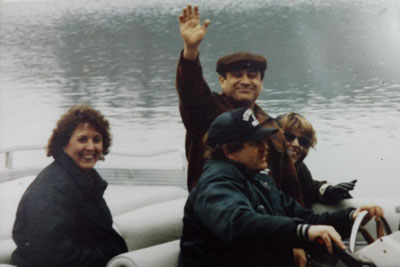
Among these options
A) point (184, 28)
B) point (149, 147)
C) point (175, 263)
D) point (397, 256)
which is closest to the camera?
point (397, 256)

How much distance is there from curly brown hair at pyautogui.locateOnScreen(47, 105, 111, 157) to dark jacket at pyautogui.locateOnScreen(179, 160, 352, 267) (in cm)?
74

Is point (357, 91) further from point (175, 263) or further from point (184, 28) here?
point (175, 263)

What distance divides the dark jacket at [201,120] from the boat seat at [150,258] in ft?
1.39

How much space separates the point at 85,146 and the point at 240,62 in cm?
87

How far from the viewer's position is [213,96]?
7.59ft

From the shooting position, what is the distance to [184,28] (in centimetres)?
228

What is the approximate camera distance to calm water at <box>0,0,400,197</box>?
251 centimetres

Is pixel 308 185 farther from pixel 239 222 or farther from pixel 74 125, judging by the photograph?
pixel 74 125

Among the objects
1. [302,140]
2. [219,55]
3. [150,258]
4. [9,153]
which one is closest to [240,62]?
[219,55]

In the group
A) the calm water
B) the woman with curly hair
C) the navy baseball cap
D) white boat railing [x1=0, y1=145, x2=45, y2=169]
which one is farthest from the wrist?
white boat railing [x1=0, y1=145, x2=45, y2=169]

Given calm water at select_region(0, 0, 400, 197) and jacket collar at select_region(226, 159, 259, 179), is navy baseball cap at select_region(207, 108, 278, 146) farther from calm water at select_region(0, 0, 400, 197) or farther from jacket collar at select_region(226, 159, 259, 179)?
calm water at select_region(0, 0, 400, 197)

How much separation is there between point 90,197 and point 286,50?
127 cm

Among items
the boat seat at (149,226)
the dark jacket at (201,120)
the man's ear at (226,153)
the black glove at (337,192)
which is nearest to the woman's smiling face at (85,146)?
the boat seat at (149,226)

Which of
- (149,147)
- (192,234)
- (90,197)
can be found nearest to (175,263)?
(192,234)
